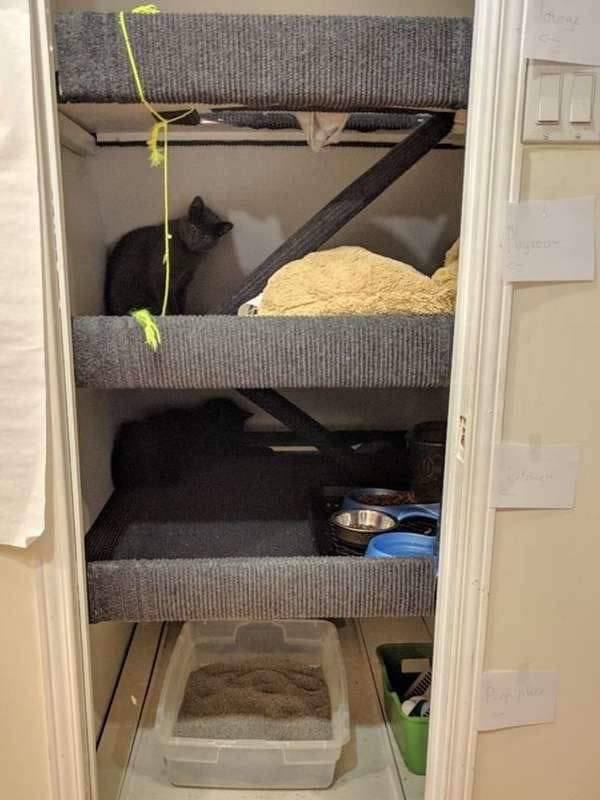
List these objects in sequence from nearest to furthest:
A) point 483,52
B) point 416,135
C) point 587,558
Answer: point 483,52 → point 587,558 → point 416,135

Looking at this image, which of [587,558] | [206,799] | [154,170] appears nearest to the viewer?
[587,558]

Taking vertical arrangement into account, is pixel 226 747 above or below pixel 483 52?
below

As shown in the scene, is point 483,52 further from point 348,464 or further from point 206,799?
point 206,799

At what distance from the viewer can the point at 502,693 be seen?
3.08 ft

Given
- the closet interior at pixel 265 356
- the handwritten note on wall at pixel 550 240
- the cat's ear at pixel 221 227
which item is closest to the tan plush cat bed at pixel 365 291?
the closet interior at pixel 265 356

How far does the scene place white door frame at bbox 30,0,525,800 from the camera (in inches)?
30.7

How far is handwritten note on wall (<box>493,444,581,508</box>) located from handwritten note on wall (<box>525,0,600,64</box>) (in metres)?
0.49

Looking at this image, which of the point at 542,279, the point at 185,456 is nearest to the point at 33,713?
the point at 185,456

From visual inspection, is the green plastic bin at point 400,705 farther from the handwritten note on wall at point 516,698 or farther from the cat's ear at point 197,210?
the cat's ear at point 197,210

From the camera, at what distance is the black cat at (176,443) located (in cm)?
140

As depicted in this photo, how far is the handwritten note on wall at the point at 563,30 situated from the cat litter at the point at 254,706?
1.10 metres

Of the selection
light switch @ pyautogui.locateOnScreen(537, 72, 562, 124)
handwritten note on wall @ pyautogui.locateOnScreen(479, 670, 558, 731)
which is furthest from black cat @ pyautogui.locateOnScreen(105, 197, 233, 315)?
handwritten note on wall @ pyautogui.locateOnScreen(479, 670, 558, 731)

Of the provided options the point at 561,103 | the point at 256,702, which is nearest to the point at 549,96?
the point at 561,103

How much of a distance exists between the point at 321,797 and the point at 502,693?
410 mm
